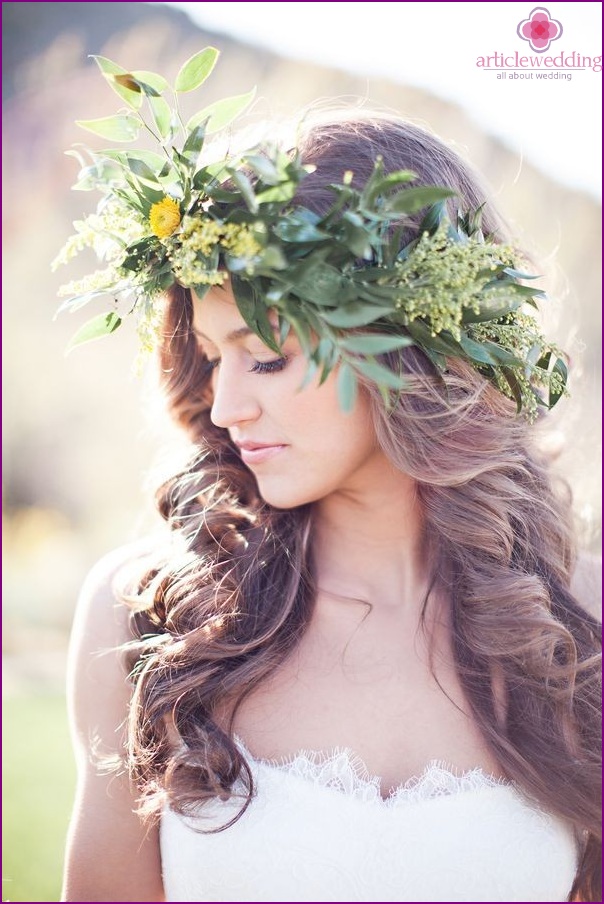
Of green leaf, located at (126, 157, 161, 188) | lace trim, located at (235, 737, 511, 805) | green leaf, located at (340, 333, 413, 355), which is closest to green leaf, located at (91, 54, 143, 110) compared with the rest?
green leaf, located at (126, 157, 161, 188)

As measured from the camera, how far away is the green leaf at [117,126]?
1818 millimetres

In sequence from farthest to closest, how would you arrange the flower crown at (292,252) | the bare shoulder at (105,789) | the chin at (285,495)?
1. the bare shoulder at (105,789)
2. the chin at (285,495)
3. the flower crown at (292,252)

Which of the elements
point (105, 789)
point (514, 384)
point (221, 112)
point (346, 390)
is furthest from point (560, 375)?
point (105, 789)

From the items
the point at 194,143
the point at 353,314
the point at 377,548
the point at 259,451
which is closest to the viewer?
the point at 353,314

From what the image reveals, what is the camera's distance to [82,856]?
221 centimetres

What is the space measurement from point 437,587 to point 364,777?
571mm

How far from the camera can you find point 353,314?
1707mm

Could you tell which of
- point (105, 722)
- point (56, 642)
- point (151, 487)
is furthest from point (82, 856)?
point (56, 642)

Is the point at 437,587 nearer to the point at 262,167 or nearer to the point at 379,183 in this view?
the point at 379,183

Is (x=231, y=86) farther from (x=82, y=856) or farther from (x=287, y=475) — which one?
(x=82, y=856)

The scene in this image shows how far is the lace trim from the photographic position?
1.98m

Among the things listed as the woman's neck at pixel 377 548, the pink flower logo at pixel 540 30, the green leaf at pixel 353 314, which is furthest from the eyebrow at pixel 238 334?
the pink flower logo at pixel 540 30

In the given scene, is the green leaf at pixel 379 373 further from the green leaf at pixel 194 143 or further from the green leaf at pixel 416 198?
the green leaf at pixel 194 143

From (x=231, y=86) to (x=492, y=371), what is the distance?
573 cm
